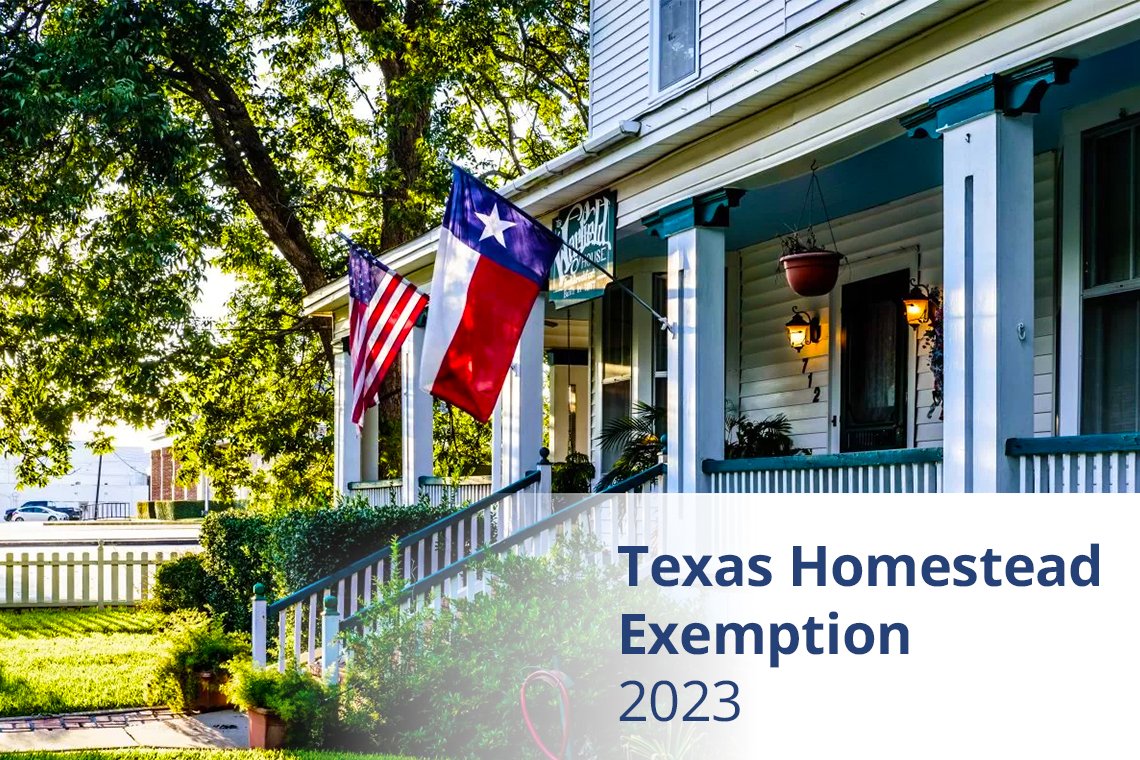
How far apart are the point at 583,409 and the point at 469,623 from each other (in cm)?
1044

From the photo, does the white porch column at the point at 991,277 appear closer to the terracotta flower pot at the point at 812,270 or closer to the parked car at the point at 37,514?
the terracotta flower pot at the point at 812,270

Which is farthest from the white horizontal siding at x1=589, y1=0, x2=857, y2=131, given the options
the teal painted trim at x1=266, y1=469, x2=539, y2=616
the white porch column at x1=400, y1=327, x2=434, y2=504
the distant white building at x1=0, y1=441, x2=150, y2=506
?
the distant white building at x1=0, y1=441, x2=150, y2=506

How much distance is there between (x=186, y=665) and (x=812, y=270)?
20.7ft

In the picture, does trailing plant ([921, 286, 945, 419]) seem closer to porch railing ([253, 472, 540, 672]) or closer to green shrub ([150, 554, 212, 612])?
porch railing ([253, 472, 540, 672])

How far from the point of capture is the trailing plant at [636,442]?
472 inches

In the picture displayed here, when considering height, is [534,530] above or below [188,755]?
above

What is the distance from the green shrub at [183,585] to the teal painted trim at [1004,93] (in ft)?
40.9

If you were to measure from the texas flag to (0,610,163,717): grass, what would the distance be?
4.22 m

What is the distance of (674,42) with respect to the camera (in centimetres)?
1266

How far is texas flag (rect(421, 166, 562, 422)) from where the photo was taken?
415 inches

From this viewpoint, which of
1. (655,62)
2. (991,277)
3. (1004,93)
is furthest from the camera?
(655,62)

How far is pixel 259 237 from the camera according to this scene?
2555 centimetres

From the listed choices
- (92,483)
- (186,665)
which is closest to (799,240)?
(186,665)

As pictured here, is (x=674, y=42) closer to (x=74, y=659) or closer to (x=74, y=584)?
(x=74, y=659)
